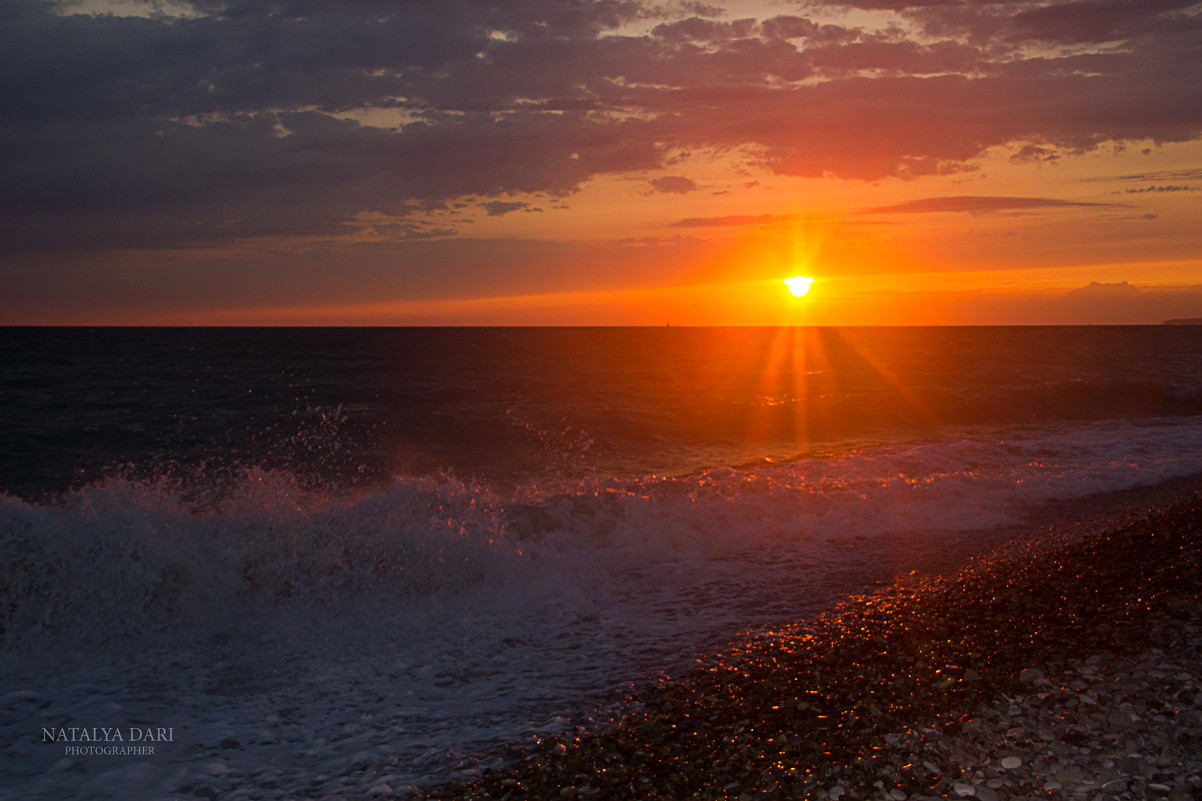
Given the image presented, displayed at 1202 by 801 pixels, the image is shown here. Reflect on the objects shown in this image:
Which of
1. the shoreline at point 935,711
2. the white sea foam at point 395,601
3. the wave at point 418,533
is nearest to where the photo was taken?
the shoreline at point 935,711

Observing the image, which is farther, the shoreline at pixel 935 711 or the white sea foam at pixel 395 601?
the white sea foam at pixel 395 601

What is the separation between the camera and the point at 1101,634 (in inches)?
199

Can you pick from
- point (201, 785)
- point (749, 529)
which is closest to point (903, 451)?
point (749, 529)

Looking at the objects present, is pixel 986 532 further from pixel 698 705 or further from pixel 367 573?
pixel 367 573

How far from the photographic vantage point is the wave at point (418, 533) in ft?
24.1

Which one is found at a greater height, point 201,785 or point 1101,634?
point 1101,634

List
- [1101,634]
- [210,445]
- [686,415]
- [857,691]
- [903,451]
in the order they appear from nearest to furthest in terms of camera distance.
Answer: [857,691] < [1101,634] < [903,451] < [210,445] < [686,415]

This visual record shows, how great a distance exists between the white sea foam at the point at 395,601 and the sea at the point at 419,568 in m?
0.03

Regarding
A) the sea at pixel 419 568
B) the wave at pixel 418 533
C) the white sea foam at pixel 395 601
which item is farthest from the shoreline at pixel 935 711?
the wave at pixel 418 533

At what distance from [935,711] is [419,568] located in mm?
5628

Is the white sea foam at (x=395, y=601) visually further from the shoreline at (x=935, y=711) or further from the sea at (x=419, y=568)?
the shoreline at (x=935, y=711)

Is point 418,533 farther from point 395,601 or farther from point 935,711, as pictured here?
point 935,711

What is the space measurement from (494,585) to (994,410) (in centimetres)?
2379

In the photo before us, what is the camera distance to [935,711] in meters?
4.27
